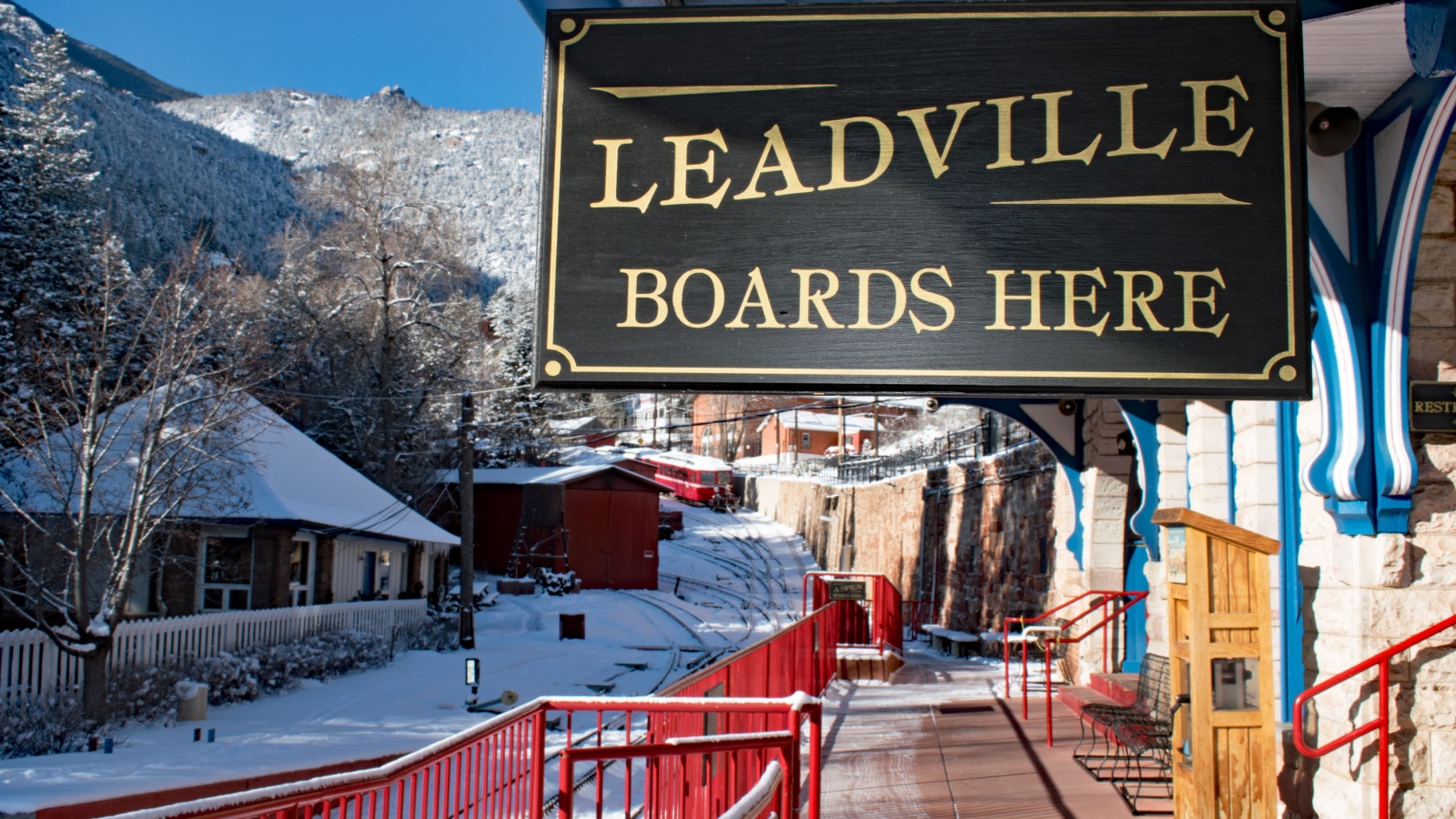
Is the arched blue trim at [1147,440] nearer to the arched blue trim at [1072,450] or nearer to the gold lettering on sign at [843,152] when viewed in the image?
the arched blue trim at [1072,450]

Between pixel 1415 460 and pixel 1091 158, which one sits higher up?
pixel 1091 158

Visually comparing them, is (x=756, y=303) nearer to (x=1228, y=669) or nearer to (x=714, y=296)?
(x=714, y=296)

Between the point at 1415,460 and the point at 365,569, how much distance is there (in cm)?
2428

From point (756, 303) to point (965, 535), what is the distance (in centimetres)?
2060

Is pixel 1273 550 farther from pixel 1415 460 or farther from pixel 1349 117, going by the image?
pixel 1349 117

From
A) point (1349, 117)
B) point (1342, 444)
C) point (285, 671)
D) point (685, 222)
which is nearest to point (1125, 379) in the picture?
point (685, 222)

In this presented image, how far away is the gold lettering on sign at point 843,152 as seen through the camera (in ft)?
8.37

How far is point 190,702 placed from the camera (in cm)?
1435

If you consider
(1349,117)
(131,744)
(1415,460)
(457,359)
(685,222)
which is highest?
(457,359)

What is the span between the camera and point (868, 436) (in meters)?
76.3

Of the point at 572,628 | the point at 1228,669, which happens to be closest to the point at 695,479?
Answer: the point at 572,628

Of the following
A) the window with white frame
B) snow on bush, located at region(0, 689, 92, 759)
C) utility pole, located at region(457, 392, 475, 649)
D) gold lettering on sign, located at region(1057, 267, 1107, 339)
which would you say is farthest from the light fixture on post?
the window with white frame

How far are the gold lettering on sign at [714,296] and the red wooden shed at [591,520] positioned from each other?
33.5 m

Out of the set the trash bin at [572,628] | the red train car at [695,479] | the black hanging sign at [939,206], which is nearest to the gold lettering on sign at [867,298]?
the black hanging sign at [939,206]
